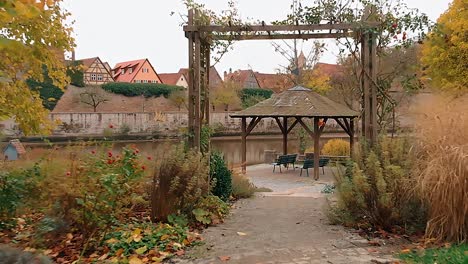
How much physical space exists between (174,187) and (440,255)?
2.56 metres

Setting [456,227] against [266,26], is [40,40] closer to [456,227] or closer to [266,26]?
[266,26]

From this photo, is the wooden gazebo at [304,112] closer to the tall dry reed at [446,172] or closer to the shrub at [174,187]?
the shrub at [174,187]

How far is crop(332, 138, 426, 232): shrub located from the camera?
4305 millimetres

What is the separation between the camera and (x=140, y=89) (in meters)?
43.2

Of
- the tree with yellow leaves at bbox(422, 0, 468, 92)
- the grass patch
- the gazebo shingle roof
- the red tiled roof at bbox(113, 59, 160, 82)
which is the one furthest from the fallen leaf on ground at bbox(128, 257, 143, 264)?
the red tiled roof at bbox(113, 59, 160, 82)

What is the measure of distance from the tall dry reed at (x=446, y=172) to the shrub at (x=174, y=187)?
2294mm

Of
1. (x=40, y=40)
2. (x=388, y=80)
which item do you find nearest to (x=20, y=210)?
(x=40, y=40)

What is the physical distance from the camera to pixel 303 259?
3.50 m

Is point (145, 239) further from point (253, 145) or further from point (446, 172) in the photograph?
point (253, 145)

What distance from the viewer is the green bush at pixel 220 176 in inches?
256

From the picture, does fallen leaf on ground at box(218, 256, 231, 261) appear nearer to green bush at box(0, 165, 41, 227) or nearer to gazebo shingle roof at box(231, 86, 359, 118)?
green bush at box(0, 165, 41, 227)

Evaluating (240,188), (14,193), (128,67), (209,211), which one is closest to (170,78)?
(128,67)

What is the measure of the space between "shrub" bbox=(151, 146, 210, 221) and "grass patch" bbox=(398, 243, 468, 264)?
221 centimetres

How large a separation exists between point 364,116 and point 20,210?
428cm
